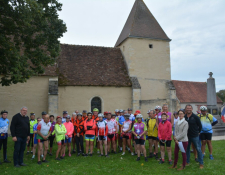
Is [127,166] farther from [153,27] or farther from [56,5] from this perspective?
[153,27]

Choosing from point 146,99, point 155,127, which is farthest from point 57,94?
point 155,127

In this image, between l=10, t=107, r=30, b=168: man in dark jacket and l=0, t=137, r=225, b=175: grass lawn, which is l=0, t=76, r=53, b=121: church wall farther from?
l=10, t=107, r=30, b=168: man in dark jacket

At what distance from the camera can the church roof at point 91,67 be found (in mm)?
18891

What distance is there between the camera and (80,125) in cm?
904

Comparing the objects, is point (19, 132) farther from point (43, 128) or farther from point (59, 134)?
point (59, 134)

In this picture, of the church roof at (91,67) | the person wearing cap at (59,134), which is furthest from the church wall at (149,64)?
the person wearing cap at (59,134)

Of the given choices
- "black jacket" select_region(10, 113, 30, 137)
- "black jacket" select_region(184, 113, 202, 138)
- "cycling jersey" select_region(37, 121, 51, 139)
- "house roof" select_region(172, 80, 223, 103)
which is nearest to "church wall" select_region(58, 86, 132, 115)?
"cycling jersey" select_region(37, 121, 51, 139)

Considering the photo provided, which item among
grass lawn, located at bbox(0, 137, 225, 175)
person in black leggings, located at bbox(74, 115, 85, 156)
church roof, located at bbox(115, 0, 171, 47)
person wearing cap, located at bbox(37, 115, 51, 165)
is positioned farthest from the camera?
church roof, located at bbox(115, 0, 171, 47)

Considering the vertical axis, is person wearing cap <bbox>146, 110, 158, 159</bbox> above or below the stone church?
below

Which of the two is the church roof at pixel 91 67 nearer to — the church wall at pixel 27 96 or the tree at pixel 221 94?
the church wall at pixel 27 96

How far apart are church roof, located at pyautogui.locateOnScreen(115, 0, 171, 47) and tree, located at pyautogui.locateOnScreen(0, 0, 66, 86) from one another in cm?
1148

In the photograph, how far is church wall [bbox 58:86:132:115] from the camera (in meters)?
18.2

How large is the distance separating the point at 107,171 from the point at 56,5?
351 inches

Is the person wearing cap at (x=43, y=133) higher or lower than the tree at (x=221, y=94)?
lower
